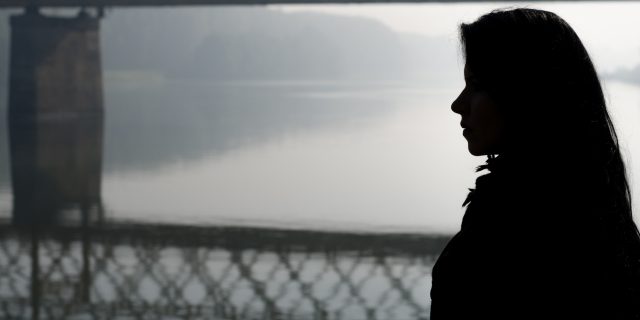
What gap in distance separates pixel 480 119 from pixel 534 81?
3.8 inches

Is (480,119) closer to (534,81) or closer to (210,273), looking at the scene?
(534,81)

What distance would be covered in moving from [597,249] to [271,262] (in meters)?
11.0

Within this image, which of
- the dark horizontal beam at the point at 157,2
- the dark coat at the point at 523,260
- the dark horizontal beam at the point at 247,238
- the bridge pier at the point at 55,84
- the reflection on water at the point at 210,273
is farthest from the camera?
the bridge pier at the point at 55,84

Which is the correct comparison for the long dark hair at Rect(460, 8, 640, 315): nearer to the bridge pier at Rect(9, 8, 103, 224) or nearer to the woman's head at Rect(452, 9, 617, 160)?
the woman's head at Rect(452, 9, 617, 160)

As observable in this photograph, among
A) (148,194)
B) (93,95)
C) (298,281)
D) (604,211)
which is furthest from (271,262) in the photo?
(93,95)

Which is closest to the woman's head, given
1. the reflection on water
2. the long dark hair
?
the long dark hair

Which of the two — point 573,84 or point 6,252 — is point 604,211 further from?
point 6,252

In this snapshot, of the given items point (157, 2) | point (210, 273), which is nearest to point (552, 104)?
point (210, 273)

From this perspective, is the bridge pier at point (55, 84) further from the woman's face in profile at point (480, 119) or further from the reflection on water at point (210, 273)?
the woman's face in profile at point (480, 119)

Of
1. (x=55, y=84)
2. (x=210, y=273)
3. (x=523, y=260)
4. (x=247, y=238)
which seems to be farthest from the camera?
(x=55, y=84)

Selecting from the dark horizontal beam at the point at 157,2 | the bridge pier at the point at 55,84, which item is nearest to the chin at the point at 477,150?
the bridge pier at the point at 55,84

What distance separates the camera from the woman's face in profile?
151cm

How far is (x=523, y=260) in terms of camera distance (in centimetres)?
146

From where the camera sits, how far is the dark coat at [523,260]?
4.78 ft
